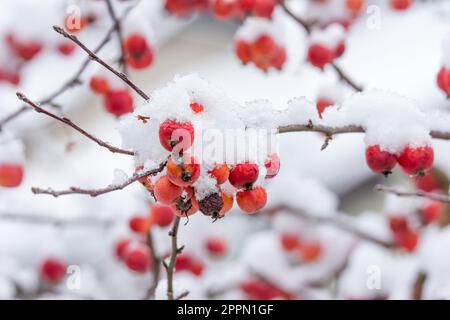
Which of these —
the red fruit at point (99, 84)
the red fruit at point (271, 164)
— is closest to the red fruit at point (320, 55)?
the red fruit at point (99, 84)

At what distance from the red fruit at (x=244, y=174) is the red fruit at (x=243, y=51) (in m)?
0.83

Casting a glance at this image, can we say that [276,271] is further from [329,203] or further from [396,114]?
[396,114]

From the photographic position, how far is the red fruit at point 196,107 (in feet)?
2.94

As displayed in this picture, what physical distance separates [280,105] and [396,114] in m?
2.50

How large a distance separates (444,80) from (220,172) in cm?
53

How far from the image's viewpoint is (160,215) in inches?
67.7

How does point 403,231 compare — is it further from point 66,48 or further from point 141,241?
point 66,48

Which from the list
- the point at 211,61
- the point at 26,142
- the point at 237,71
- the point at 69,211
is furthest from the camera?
the point at 211,61

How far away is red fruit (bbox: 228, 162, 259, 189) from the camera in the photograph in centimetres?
88

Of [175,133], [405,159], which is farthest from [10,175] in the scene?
[405,159]

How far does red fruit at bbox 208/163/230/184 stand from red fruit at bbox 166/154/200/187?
0.10 feet

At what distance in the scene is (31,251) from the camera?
2.18m

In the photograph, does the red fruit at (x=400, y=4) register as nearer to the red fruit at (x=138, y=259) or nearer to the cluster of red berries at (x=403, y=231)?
the cluster of red berries at (x=403, y=231)
